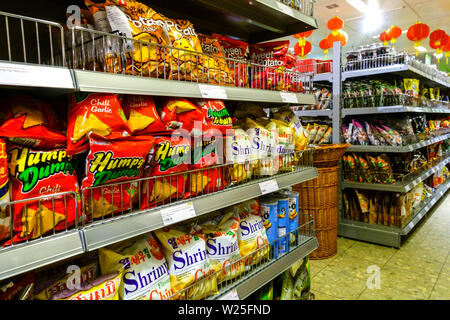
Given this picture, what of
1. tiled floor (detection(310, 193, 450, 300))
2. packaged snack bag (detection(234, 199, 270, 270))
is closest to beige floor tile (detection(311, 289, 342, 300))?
tiled floor (detection(310, 193, 450, 300))

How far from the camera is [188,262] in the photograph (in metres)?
1.12

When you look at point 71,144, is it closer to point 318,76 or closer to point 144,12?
point 144,12

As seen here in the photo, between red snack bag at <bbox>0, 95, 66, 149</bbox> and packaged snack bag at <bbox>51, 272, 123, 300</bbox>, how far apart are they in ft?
1.29

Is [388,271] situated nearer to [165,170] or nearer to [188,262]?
[188,262]

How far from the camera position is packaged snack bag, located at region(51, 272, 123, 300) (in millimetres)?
854

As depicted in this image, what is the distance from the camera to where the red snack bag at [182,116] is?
106cm

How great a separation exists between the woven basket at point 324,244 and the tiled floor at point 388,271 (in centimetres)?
5

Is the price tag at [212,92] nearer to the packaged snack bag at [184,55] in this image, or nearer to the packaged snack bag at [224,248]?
the packaged snack bag at [184,55]

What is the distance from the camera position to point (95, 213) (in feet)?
2.88

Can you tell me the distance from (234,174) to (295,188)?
151cm

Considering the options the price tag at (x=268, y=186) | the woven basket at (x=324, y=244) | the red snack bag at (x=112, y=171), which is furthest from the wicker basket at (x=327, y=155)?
the red snack bag at (x=112, y=171)

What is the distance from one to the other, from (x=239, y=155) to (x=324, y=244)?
1.75m

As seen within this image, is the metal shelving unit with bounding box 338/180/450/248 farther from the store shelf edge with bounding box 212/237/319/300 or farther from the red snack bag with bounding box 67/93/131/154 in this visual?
the red snack bag with bounding box 67/93/131/154
